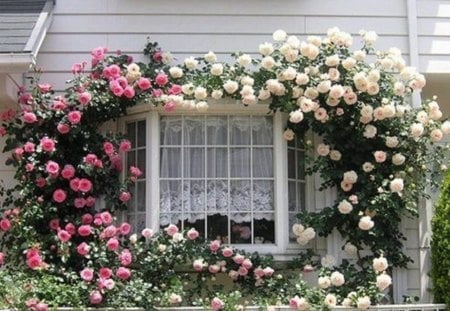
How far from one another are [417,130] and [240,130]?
1716mm

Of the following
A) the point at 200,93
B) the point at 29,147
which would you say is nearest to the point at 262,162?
the point at 200,93

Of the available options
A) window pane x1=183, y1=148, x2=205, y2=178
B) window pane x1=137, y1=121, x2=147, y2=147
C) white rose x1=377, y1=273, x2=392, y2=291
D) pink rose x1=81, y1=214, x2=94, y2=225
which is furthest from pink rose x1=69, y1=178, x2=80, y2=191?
white rose x1=377, y1=273, x2=392, y2=291

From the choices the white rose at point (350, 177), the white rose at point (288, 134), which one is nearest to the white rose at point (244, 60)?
the white rose at point (288, 134)

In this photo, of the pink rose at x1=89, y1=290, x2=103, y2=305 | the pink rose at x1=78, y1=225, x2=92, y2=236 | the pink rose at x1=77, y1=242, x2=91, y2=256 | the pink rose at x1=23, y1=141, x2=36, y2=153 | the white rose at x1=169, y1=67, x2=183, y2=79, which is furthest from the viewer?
the white rose at x1=169, y1=67, x2=183, y2=79

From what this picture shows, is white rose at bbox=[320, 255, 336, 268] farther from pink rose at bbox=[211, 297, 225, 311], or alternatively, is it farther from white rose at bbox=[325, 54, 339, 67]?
white rose at bbox=[325, 54, 339, 67]

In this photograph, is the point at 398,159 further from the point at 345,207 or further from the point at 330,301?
the point at 330,301

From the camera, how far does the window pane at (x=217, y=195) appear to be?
7035 mm

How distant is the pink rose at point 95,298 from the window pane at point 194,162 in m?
1.54

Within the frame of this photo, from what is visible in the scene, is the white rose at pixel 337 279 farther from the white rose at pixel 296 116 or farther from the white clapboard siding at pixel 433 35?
the white clapboard siding at pixel 433 35

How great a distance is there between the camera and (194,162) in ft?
23.4

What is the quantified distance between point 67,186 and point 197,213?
1.28m

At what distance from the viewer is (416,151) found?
698 cm

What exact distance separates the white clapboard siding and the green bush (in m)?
1.26

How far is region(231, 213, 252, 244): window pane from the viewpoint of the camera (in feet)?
23.0
